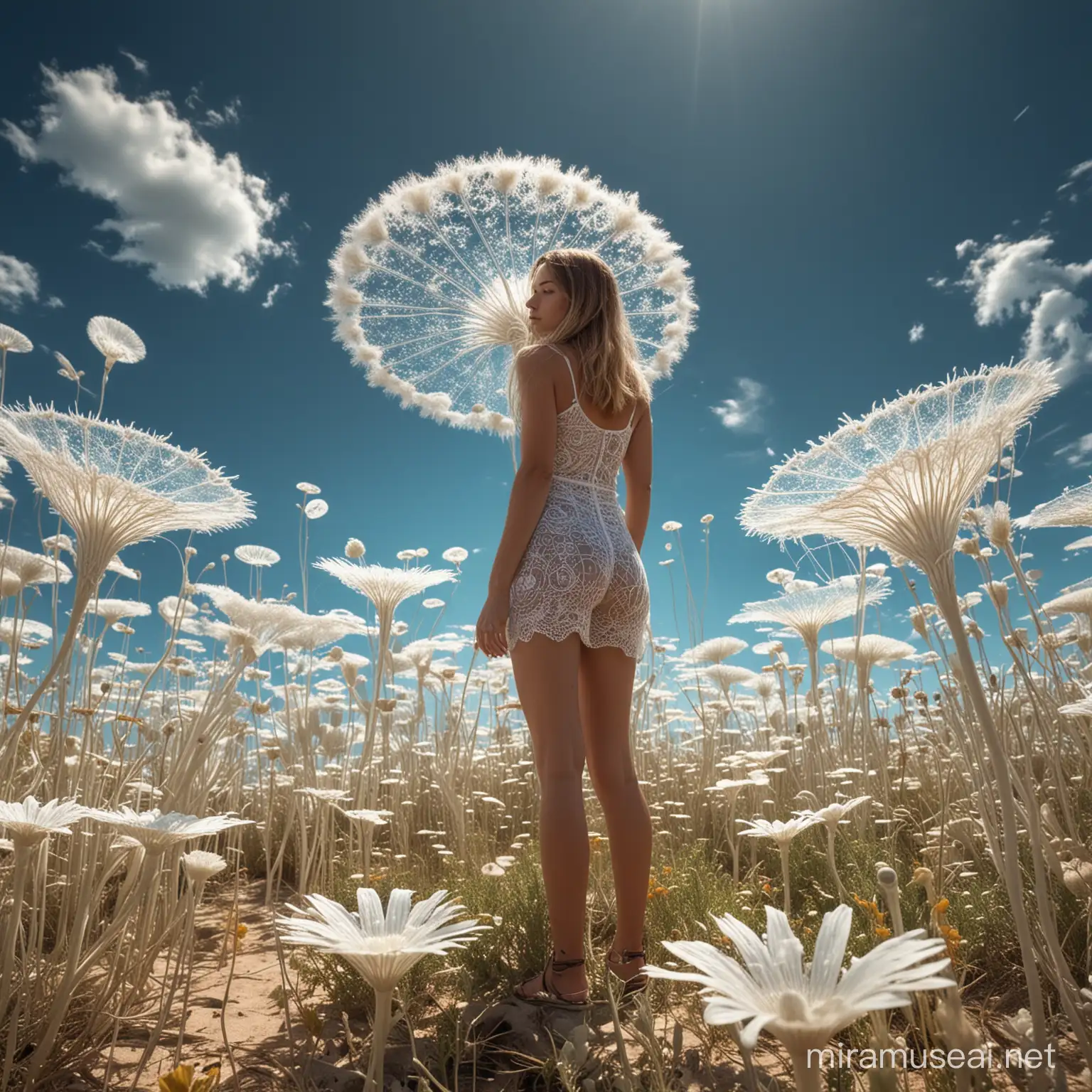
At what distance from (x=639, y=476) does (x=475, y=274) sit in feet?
6.07

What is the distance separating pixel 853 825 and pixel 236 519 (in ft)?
9.99

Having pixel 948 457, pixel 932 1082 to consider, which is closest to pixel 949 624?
pixel 948 457

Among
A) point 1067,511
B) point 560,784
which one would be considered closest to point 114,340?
point 560,784

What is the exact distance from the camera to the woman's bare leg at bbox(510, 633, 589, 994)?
2.04m

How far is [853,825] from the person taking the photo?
3.37 meters

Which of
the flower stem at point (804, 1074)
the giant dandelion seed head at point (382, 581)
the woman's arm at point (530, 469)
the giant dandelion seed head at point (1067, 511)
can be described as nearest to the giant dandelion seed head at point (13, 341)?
the giant dandelion seed head at point (382, 581)

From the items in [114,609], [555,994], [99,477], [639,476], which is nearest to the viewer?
[99,477]

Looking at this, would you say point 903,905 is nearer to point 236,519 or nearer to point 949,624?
point 949,624

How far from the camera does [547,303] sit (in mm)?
2629

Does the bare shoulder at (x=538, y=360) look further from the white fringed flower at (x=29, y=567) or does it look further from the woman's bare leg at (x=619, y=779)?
the white fringed flower at (x=29, y=567)

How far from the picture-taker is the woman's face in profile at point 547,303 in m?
2.61

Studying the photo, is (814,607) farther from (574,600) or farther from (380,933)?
(380,933)

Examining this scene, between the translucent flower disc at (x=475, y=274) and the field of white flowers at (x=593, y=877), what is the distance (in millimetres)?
1095

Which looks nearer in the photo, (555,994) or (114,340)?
(555,994)
